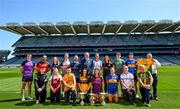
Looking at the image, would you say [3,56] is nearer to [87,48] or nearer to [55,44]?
[55,44]

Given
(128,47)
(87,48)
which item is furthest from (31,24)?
(128,47)

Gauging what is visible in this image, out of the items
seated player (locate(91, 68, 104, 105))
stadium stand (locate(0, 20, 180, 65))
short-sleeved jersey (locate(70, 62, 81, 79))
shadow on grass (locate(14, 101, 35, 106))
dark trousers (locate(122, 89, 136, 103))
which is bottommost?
shadow on grass (locate(14, 101, 35, 106))

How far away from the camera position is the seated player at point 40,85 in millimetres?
10383

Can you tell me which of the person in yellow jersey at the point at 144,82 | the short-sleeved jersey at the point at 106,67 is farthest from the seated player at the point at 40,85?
the person in yellow jersey at the point at 144,82

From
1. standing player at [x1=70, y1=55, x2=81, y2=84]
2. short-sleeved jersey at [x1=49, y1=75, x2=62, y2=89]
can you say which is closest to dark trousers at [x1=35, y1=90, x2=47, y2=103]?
short-sleeved jersey at [x1=49, y1=75, x2=62, y2=89]

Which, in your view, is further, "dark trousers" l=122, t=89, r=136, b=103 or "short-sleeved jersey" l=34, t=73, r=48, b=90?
"short-sleeved jersey" l=34, t=73, r=48, b=90

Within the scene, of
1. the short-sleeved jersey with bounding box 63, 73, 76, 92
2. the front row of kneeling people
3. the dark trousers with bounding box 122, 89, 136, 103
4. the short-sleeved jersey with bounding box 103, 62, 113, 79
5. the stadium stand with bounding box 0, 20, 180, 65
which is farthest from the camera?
the stadium stand with bounding box 0, 20, 180, 65

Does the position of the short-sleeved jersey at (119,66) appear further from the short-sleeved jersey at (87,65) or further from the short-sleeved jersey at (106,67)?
the short-sleeved jersey at (87,65)

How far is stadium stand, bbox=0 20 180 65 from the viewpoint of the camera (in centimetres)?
6775

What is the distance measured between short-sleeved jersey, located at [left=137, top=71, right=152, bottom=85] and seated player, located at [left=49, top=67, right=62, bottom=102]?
3100 millimetres

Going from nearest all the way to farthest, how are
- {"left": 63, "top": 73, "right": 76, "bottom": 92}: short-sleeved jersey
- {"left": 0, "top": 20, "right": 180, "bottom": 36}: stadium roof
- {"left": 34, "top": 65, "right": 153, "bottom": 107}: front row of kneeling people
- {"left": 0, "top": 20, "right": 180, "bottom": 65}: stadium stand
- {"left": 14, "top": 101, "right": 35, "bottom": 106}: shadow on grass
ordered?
{"left": 14, "top": 101, "right": 35, "bottom": 106}: shadow on grass, {"left": 34, "top": 65, "right": 153, "bottom": 107}: front row of kneeling people, {"left": 63, "top": 73, "right": 76, "bottom": 92}: short-sleeved jersey, {"left": 0, "top": 20, "right": 180, "bottom": 36}: stadium roof, {"left": 0, "top": 20, "right": 180, "bottom": 65}: stadium stand

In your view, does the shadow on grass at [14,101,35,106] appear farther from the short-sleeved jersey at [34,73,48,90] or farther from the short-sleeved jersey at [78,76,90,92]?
the short-sleeved jersey at [78,76,90,92]

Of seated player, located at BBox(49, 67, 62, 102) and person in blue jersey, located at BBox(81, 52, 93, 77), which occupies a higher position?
person in blue jersey, located at BBox(81, 52, 93, 77)

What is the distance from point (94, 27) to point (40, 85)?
179ft
